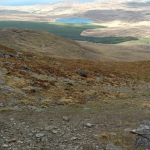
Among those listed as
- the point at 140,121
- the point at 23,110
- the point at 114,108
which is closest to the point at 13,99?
the point at 23,110

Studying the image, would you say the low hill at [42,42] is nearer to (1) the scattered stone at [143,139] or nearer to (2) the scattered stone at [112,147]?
(1) the scattered stone at [143,139]

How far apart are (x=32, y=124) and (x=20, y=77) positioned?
12094 mm

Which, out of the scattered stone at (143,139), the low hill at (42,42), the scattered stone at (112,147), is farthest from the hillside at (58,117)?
the low hill at (42,42)

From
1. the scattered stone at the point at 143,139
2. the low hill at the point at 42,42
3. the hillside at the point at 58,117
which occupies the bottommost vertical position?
the hillside at the point at 58,117

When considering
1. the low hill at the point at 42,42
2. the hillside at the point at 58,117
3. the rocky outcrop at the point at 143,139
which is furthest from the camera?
the low hill at the point at 42,42

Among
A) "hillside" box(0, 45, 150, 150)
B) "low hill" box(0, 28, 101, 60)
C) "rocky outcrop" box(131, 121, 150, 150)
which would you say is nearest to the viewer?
"rocky outcrop" box(131, 121, 150, 150)

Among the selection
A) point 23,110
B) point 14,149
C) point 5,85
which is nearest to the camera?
point 14,149

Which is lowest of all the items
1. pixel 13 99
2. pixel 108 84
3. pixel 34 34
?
pixel 108 84

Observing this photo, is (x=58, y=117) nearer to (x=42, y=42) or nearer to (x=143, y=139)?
(x=143, y=139)

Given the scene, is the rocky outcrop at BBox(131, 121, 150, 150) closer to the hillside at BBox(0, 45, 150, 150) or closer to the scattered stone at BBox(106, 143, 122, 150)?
the hillside at BBox(0, 45, 150, 150)

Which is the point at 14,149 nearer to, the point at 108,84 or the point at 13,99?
the point at 13,99

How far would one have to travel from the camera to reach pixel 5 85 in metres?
18.6

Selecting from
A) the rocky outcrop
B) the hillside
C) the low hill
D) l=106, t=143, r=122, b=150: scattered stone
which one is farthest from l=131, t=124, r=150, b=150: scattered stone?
the low hill

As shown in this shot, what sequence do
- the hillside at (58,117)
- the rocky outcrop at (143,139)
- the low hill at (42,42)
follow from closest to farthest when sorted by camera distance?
the rocky outcrop at (143,139)
the hillside at (58,117)
the low hill at (42,42)
